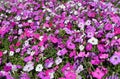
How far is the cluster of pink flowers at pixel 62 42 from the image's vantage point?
4469 mm

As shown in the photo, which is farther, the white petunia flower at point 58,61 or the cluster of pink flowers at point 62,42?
the white petunia flower at point 58,61

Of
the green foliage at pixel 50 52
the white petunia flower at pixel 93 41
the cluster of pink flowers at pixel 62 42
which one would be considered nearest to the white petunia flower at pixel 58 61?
the cluster of pink flowers at pixel 62 42

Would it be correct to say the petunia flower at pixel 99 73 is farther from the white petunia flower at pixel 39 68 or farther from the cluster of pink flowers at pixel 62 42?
the white petunia flower at pixel 39 68

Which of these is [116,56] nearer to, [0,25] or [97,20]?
[97,20]

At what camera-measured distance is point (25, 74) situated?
4660 millimetres

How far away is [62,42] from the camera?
5.37m

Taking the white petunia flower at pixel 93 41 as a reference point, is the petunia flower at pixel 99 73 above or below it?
below

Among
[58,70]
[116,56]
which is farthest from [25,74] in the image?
[116,56]

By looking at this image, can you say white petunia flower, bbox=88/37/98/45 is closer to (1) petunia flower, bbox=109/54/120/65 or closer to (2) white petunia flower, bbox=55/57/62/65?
(2) white petunia flower, bbox=55/57/62/65

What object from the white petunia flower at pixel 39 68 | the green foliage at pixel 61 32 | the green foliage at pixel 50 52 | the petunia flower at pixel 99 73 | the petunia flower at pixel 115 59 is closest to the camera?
the petunia flower at pixel 99 73

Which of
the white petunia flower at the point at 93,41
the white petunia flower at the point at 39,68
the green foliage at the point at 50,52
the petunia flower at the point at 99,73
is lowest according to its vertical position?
the petunia flower at the point at 99,73

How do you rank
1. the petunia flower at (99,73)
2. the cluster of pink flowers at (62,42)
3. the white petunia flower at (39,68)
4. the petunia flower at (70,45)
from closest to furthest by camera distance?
the petunia flower at (99,73) → the cluster of pink flowers at (62,42) → the white petunia flower at (39,68) → the petunia flower at (70,45)

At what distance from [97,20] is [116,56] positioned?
1.98 metres

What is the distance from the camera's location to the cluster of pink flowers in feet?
14.7
